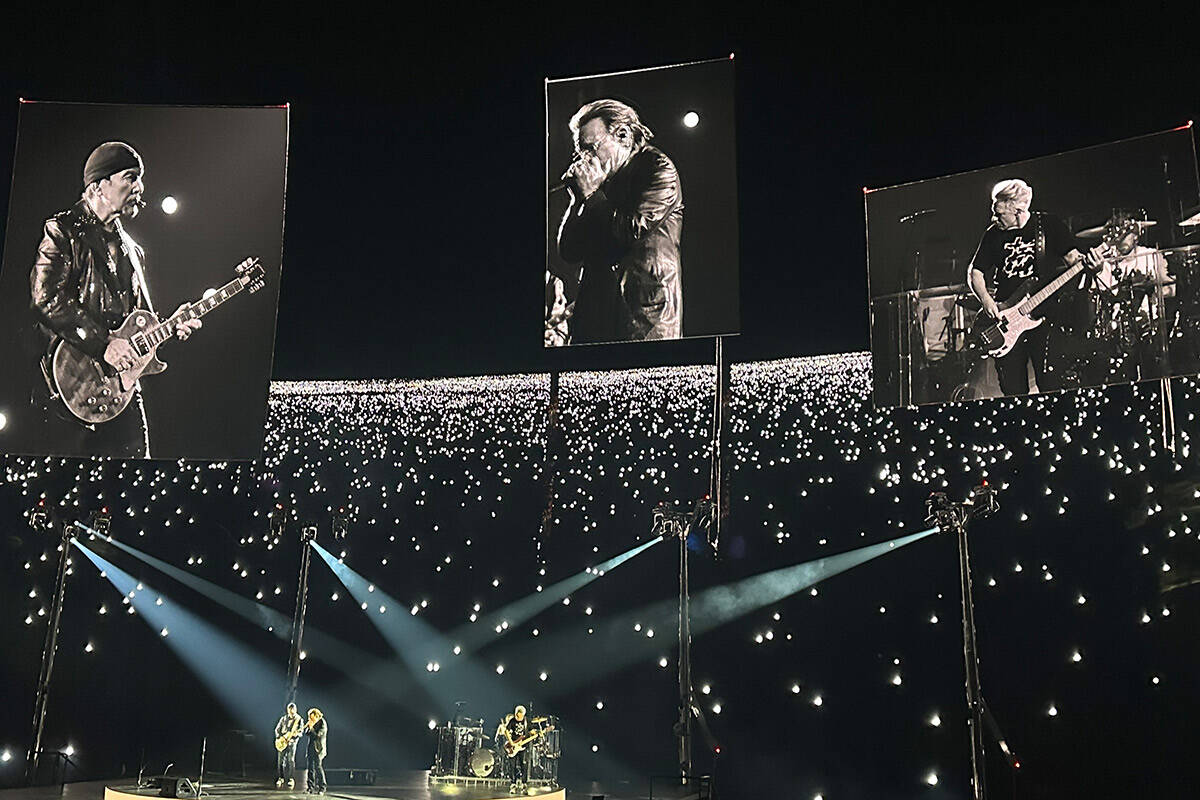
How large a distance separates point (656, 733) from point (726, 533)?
7.39 feet

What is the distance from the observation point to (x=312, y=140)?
433 inches

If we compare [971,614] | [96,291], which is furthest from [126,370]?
[971,614]

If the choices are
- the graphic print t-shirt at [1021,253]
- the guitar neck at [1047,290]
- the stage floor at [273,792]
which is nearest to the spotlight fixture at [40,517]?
the stage floor at [273,792]

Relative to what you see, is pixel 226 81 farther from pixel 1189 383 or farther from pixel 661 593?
pixel 1189 383

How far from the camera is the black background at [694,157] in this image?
7.75 metres

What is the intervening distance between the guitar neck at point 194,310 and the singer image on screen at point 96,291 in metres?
0.07

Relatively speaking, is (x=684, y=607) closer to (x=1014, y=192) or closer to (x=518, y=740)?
(x=518, y=740)

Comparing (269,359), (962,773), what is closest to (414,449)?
(269,359)

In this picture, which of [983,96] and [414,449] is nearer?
[983,96]

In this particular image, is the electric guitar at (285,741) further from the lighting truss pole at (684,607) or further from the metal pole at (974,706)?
the metal pole at (974,706)

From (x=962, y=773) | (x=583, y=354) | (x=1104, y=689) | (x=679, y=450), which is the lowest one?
(x=962, y=773)

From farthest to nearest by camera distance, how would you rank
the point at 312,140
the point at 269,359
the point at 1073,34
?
the point at 312,140
the point at 1073,34
the point at 269,359

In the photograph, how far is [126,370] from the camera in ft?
27.5

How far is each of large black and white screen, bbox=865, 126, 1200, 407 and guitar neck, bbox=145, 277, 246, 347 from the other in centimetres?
519
